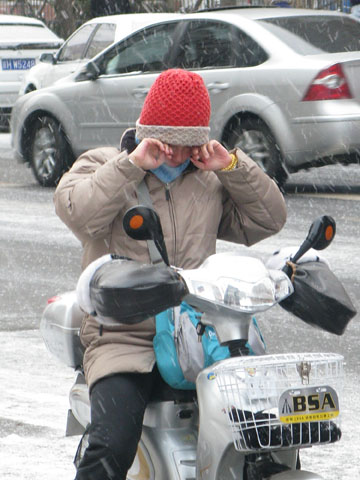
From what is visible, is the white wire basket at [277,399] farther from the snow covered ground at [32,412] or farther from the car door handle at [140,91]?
the car door handle at [140,91]

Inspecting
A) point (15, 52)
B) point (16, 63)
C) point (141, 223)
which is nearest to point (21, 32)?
point (15, 52)

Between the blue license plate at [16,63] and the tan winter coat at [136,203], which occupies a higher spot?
the tan winter coat at [136,203]

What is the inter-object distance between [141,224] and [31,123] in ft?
36.3

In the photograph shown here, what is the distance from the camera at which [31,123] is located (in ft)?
44.7

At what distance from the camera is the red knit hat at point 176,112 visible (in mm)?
3082

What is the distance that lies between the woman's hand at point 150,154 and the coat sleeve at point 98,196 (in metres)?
0.03

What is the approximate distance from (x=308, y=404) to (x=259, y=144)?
9.07 metres

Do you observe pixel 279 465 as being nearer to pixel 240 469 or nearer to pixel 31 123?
pixel 240 469

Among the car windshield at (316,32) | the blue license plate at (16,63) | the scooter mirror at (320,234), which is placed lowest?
the blue license plate at (16,63)

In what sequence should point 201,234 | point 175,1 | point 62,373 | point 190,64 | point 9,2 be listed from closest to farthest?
point 201,234 < point 62,373 < point 190,64 < point 175,1 < point 9,2

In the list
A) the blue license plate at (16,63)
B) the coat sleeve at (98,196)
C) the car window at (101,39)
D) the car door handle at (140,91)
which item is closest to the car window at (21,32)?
the blue license plate at (16,63)

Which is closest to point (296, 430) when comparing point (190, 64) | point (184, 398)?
point (184, 398)

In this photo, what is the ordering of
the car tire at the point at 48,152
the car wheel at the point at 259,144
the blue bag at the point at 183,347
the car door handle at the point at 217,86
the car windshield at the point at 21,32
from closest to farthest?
the blue bag at the point at 183,347, the car wheel at the point at 259,144, the car door handle at the point at 217,86, the car tire at the point at 48,152, the car windshield at the point at 21,32

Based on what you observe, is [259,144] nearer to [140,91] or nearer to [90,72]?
[140,91]
